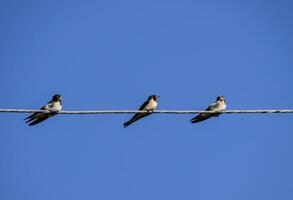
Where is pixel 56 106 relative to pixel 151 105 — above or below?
below

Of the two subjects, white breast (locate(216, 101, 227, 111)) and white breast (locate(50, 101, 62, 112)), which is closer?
white breast (locate(50, 101, 62, 112))

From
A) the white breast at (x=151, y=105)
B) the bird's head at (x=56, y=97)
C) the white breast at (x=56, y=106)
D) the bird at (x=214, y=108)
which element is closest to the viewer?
the white breast at (x=56, y=106)

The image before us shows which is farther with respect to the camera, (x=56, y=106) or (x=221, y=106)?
(x=221, y=106)

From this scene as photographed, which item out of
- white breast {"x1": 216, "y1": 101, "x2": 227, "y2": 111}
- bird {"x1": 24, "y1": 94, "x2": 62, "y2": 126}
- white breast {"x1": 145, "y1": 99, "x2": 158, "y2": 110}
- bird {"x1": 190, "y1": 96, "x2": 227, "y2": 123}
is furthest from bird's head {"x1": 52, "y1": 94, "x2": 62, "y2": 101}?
white breast {"x1": 216, "y1": 101, "x2": 227, "y2": 111}

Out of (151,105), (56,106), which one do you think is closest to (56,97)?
(56,106)

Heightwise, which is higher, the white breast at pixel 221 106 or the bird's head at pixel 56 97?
the bird's head at pixel 56 97

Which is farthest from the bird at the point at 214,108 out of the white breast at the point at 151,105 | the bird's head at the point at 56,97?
the bird's head at the point at 56,97

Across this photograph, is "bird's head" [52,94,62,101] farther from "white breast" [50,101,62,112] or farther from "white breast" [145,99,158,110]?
"white breast" [145,99,158,110]

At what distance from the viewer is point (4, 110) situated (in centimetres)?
1150

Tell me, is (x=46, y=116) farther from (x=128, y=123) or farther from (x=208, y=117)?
(x=208, y=117)

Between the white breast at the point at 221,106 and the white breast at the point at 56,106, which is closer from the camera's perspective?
the white breast at the point at 56,106

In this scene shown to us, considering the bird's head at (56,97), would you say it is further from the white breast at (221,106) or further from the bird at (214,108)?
the white breast at (221,106)

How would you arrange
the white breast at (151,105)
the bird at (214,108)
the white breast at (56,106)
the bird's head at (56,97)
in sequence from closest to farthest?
the white breast at (56,106) < the bird's head at (56,97) < the bird at (214,108) < the white breast at (151,105)

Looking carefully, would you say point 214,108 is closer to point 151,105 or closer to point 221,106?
point 221,106
